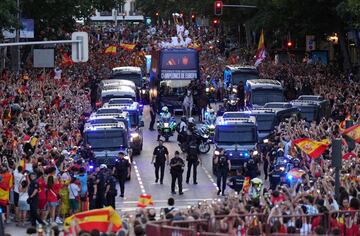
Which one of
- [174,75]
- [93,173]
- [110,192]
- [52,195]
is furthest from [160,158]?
[174,75]

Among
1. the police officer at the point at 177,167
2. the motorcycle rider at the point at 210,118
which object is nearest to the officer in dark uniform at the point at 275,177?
the police officer at the point at 177,167

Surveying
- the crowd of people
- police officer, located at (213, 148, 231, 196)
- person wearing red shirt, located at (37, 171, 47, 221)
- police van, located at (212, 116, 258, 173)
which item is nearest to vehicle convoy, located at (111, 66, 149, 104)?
the crowd of people

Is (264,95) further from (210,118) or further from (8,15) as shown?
(8,15)

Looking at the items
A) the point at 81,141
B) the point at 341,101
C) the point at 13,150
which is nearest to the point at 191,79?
the point at 341,101

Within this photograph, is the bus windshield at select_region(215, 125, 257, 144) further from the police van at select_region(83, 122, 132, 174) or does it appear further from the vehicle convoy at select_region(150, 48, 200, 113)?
the vehicle convoy at select_region(150, 48, 200, 113)

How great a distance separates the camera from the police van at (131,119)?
43869 millimetres

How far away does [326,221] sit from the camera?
72.1ft

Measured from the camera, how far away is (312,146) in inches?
1284

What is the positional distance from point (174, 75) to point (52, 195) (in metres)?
31.0

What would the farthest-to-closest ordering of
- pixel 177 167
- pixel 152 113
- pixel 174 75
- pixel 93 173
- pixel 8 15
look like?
pixel 174 75 → pixel 8 15 → pixel 152 113 → pixel 177 167 → pixel 93 173

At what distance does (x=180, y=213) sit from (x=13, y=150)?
41.0ft

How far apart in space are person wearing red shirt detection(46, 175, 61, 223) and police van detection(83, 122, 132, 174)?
831 centimetres

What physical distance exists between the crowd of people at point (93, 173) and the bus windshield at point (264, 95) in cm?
193

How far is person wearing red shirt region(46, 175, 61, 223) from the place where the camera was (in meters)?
29.6
